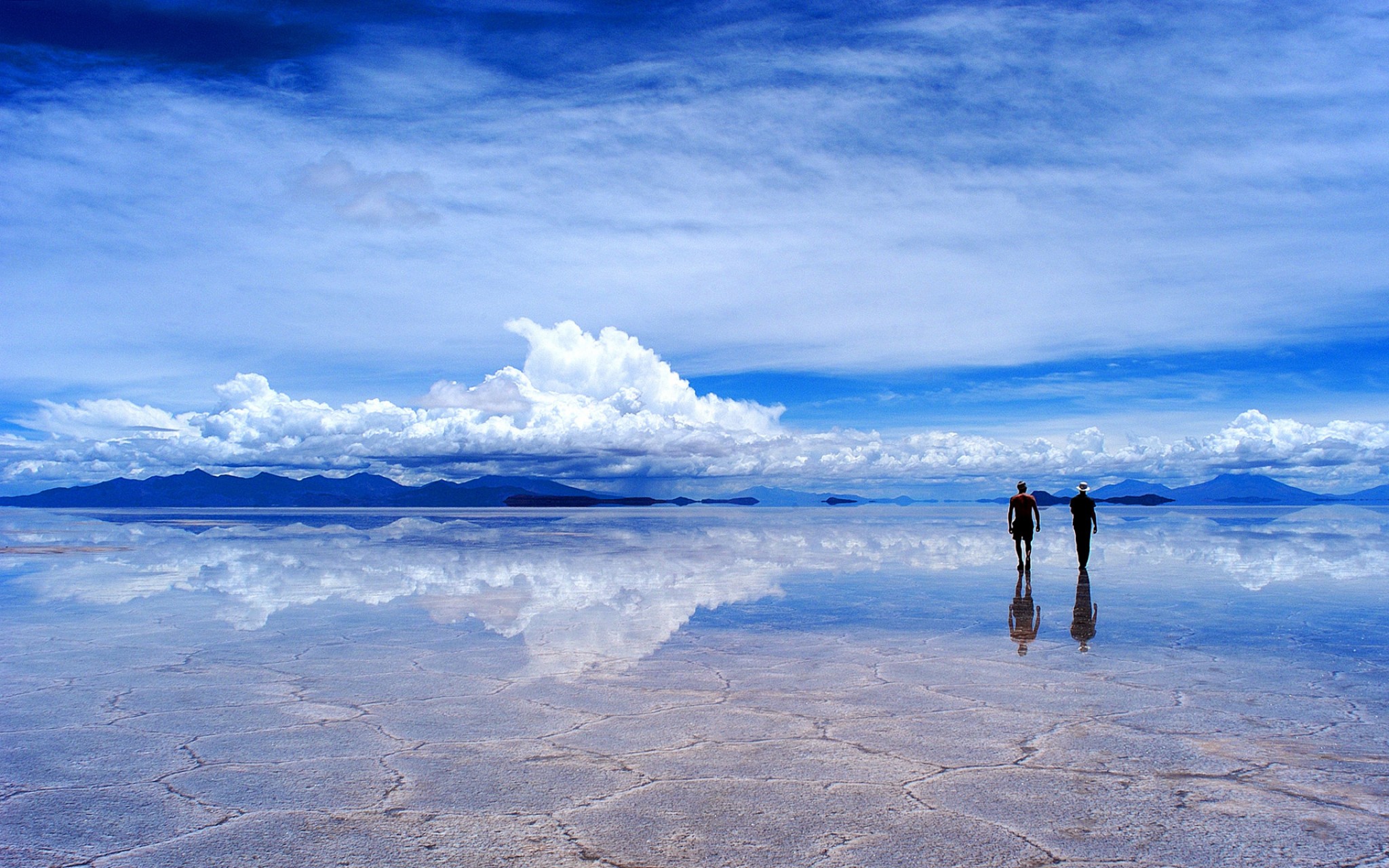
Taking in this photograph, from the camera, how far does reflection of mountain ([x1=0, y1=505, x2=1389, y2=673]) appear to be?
12109 mm

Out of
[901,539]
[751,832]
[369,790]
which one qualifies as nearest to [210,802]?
[369,790]

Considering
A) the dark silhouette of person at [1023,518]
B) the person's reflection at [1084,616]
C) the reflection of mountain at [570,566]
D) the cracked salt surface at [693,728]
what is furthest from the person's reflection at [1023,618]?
the reflection of mountain at [570,566]

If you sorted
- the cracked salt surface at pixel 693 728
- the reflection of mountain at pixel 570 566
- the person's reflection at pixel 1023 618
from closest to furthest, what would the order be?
the cracked salt surface at pixel 693 728
the person's reflection at pixel 1023 618
the reflection of mountain at pixel 570 566

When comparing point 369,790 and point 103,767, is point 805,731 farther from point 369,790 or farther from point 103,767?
point 103,767

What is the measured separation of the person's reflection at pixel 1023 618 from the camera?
10.0m

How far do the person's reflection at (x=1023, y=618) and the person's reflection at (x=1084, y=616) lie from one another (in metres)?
0.44

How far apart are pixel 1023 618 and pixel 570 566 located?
10.7 metres

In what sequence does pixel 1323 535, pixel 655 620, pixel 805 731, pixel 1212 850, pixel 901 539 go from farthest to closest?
pixel 1323 535
pixel 901 539
pixel 655 620
pixel 805 731
pixel 1212 850

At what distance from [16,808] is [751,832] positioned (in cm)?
400

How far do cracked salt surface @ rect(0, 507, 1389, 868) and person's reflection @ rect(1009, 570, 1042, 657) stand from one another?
85mm

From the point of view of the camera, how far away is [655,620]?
11.5 meters

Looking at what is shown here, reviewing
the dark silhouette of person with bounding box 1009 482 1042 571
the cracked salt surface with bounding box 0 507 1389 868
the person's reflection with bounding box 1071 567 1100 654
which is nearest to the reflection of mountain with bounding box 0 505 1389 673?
the cracked salt surface with bounding box 0 507 1389 868

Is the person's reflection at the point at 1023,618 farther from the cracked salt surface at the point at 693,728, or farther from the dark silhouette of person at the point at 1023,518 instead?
the dark silhouette of person at the point at 1023,518

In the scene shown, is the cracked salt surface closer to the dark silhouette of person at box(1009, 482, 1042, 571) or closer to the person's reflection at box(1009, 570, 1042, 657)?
the person's reflection at box(1009, 570, 1042, 657)
